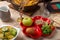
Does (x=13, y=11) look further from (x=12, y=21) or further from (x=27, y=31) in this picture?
(x=27, y=31)

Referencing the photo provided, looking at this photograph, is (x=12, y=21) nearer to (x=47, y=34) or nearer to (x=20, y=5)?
(x=20, y=5)

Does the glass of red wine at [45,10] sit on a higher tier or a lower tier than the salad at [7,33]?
higher

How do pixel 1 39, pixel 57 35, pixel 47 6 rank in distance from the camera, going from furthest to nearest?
pixel 47 6
pixel 57 35
pixel 1 39

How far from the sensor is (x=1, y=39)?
2.78 ft

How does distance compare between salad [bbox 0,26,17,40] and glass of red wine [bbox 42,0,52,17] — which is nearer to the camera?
salad [bbox 0,26,17,40]

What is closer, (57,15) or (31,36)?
(31,36)

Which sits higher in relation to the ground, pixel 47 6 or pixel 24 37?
pixel 47 6

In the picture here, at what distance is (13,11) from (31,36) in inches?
13.3

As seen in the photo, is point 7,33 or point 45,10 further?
point 45,10

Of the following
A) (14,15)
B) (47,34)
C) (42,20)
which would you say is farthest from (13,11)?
(47,34)

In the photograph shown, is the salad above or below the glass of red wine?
below

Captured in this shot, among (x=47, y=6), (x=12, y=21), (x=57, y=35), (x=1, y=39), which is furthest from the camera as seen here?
(x=47, y=6)

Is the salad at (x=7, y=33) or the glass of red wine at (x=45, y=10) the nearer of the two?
the salad at (x=7, y=33)

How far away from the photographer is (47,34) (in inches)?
36.2
